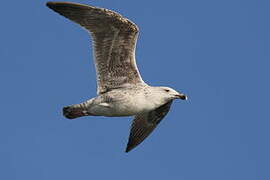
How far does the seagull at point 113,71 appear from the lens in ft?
59.4

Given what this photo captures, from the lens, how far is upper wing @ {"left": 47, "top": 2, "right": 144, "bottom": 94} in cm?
1805

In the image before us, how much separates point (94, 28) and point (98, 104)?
6.27 feet

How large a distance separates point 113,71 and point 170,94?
4.98 ft

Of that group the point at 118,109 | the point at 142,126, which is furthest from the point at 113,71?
the point at 142,126

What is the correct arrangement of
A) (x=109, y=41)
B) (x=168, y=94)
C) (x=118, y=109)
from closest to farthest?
(x=109, y=41) → (x=118, y=109) → (x=168, y=94)

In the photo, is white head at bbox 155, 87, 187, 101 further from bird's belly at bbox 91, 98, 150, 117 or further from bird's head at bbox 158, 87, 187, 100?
bird's belly at bbox 91, 98, 150, 117

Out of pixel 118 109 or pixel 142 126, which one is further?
pixel 142 126

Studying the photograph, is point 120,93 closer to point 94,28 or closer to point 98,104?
point 98,104

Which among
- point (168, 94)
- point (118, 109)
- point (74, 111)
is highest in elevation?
point (168, 94)

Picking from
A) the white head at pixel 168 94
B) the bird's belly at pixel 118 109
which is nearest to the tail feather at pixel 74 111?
the bird's belly at pixel 118 109

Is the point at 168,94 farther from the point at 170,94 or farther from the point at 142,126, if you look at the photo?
the point at 142,126

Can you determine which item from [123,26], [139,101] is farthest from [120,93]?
[123,26]

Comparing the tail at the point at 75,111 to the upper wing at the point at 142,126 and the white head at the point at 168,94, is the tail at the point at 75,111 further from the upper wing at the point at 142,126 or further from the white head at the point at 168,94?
the upper wing at the point at 142,126

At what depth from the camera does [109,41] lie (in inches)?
730
